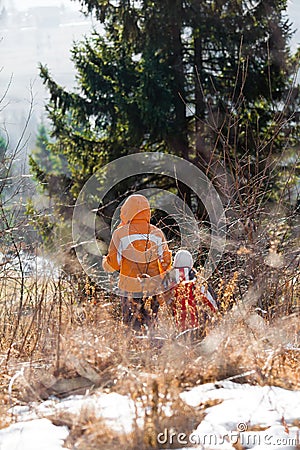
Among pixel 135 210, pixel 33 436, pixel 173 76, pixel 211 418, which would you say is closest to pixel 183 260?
pixel 135 210

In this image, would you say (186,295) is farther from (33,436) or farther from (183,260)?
(33,436)

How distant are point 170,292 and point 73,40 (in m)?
9.00

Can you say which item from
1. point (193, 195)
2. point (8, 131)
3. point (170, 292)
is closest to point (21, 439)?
point (170, 292)

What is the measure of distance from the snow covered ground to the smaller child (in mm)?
1013

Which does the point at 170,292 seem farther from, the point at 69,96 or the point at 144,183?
the point at 69,96

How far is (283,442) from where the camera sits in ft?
8.61

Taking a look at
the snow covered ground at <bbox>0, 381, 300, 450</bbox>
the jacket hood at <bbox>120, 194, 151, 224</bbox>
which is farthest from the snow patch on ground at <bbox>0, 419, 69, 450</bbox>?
the jacket hood at <bbox>120, 194, 151, 224</bbox>

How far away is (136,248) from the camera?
197 inches

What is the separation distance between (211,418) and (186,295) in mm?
1630

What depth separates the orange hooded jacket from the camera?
493cm

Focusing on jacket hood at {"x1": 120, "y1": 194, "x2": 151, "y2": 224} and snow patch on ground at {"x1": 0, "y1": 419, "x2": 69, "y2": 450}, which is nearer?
snow patch on ground at {"x1": 0, "y1": 419, "x2": 69, "y2": 450}

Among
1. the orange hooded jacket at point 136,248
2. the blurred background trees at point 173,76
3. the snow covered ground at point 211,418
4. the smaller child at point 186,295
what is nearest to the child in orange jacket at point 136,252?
the orange hooded jacket at point 136,248

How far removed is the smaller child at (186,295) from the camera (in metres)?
4.21

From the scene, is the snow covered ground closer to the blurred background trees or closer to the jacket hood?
the jacket hood
